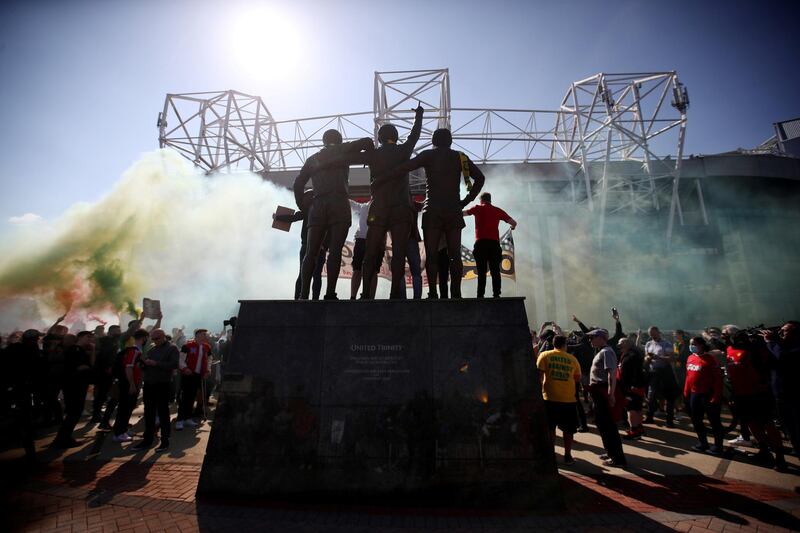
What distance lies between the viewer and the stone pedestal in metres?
3.56

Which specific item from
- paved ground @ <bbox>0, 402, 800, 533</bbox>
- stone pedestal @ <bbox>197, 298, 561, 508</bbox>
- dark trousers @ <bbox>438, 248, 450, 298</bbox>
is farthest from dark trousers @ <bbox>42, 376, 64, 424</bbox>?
dark trousers @ <bbox>438, 248, 450, 298</bbox>

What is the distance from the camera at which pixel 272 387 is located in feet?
13.0

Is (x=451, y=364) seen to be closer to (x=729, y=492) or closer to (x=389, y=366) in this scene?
(x=389, y=366)

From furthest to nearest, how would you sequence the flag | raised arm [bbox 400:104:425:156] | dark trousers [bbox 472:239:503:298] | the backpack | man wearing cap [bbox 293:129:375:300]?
the flag → the backpack → dark trousers [bbox 472:239:503:298] → man wearing cap [bbox 293:129:375:300] → raised arm [bbox 400:104:425:156]

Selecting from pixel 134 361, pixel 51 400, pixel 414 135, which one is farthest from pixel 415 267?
pixel 51 400

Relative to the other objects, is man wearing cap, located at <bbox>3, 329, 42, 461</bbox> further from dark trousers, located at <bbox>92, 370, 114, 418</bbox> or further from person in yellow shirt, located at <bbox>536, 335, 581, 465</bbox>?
person in yellow shirt, located at <bbox>536, 335, 581, 465</bbox>

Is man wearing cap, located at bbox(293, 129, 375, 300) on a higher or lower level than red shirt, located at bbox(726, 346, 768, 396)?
higher

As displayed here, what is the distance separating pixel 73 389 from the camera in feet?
21.2

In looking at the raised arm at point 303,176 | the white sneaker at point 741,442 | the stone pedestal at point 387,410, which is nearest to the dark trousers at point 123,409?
the stone pedestal at point 387,410

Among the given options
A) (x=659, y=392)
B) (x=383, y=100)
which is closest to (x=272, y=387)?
(x=659, y=392)

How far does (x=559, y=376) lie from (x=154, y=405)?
676 centimetres

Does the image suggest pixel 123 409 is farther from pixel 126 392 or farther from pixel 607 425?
pixel 607 425

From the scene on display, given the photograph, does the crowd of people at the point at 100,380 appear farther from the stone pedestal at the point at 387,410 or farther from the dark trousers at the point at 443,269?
the dark trousers at the point at 443,269

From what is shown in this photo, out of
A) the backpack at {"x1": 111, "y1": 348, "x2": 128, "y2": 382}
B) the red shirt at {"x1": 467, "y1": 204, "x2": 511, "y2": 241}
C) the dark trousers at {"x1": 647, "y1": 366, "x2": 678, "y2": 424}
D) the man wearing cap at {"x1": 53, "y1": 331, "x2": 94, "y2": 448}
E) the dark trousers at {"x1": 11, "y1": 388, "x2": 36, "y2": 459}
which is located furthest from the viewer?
the dark trousers at {"x1": 647, "y1": 366, "x2": 678, "y2": 424}
